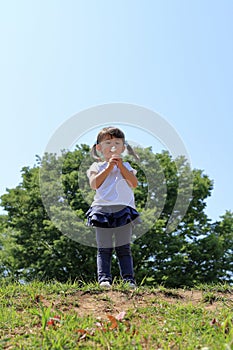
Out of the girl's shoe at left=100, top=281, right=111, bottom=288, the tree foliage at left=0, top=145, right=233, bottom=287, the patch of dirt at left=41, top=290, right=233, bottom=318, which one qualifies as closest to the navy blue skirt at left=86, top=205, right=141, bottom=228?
the girl's shoe at left=100, top=281, right=111, bottom=288

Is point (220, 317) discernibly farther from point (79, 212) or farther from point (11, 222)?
point (11, 222)

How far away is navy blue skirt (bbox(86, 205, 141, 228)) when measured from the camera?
4.91 meters

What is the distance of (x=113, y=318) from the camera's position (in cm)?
323

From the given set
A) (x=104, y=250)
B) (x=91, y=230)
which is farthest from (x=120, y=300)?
(x=91, y=230)

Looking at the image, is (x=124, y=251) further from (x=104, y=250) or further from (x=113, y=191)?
(x=113, y=191)

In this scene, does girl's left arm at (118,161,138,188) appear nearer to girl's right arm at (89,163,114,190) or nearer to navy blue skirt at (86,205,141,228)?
girl's right arm at (89,163,114,190)

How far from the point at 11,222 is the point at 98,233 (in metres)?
16.1

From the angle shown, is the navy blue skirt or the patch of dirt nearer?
the patch of dirt

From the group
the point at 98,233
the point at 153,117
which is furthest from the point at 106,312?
the point at 153,117

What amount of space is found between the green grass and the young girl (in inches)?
21.5

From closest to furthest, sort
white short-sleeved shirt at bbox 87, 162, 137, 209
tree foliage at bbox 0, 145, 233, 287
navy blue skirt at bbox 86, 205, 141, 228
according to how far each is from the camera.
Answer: navy blue skirt at bbox 86, 205, 141, 228, white short-sleeved shirt at bbox 87, 162, 137, 209, tree foliage at bbox 0, 145, 233, 287

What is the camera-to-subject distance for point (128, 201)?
5.07 metres

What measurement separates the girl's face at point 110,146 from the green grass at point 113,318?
1.76 metres

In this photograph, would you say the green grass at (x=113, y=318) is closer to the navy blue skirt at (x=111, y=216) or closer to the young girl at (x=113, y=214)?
the young girl at (x=113, y=214)
